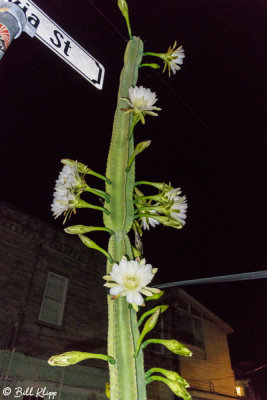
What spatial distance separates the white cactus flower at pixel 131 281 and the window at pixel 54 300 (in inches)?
300

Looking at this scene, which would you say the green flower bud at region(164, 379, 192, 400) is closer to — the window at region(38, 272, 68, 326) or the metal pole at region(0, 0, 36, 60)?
the metal pole at region(0, 0, 36, 60)

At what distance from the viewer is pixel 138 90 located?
123 cm

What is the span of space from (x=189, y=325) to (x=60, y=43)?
13.6 meters

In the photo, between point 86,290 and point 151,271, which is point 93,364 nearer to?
point 86,290

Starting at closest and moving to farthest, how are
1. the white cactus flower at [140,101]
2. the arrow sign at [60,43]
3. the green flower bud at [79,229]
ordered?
1. the green flower bud at [79,229]
2. the white cactus flower at [140,101]
3. the arrow sign at [60,43]

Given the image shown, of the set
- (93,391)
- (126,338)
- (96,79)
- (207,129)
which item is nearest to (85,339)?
(93,391)

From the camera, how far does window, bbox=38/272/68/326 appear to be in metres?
7.90

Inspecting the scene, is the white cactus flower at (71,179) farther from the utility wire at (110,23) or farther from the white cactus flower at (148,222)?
the utility wire at (110,23)

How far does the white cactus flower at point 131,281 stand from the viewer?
83cm

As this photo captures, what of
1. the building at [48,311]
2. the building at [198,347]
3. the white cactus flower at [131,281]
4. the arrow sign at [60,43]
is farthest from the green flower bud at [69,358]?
the building at [198,347]

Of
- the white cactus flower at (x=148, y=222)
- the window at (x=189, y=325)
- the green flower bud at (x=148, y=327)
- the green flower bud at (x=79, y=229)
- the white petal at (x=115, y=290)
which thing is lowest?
the green flower bud at (x=148, y=327)

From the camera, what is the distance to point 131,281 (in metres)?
0.85

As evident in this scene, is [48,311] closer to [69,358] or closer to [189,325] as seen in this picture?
[189,325]

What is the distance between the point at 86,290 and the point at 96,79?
7.94m
